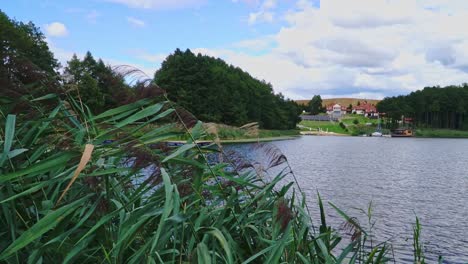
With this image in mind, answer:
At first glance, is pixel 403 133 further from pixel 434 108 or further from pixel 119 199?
pixel 119 199

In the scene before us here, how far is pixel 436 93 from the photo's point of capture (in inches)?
6531

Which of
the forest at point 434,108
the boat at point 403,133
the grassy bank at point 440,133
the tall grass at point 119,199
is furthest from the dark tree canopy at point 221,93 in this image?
the tall grass at point 119,199

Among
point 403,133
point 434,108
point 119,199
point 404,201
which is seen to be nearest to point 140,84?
point 119,199

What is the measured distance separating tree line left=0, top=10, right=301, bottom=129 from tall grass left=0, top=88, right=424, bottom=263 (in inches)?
6.0

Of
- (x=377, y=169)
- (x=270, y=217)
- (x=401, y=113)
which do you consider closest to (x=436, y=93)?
(x=401, y=113)

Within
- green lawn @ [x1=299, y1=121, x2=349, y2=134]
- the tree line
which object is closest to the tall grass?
the tree line

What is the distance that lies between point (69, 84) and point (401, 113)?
594 ft

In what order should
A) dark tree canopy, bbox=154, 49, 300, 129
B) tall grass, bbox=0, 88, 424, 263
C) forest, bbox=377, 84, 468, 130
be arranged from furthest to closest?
forest, bbox=377, 84, 468, 130 < dark tree canopy, bbox=154, 49, 300, 129 < tall grass, bbox=0, 88, 424, 263

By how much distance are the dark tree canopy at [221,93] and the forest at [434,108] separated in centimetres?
4773

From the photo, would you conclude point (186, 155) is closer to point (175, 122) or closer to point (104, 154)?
point (175, 122)

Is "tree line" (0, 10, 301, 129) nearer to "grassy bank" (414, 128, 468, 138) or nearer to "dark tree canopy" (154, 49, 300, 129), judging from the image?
"dark tree canopy" (154, 49, 300, 129)

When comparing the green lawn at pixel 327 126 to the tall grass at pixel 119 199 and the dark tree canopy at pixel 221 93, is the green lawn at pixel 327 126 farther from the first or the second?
the tall grass at pixel 119 199

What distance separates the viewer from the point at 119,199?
3072 millimetres

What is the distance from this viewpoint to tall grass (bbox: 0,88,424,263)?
8.48ft
